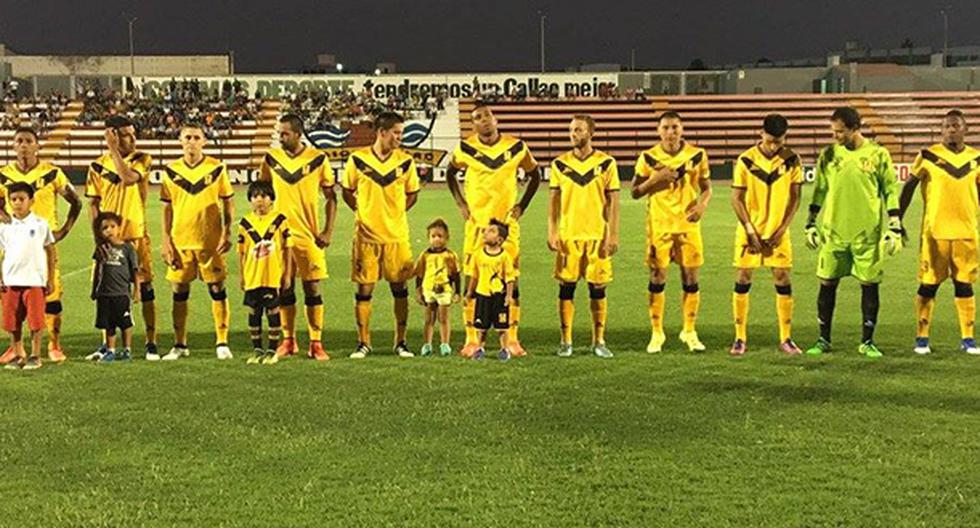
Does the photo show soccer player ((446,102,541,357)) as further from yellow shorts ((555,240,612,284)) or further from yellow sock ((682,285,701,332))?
yellow sock ((682,285,701,332))

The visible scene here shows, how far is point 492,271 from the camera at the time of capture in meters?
8.60

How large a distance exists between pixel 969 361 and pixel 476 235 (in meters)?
3.99

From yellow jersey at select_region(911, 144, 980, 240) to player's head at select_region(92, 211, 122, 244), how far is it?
6.66m

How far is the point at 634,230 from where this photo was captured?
20.4m

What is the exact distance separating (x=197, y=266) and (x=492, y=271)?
8.05 feet

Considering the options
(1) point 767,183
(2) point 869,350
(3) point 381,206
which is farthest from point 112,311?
(2) point 869,350

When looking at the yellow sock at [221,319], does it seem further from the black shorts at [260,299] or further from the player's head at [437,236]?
the player's head at [437,236]

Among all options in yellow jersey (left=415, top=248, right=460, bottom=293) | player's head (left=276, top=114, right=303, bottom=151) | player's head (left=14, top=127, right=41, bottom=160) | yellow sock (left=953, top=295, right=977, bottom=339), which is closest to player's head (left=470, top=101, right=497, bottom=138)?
yellow jersey (left=415, top=248, right=460, bottom=293)

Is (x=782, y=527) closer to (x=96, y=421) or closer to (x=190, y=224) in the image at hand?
(x=96, y=421)

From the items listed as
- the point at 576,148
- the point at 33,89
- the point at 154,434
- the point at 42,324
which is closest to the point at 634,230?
the point at 576,148

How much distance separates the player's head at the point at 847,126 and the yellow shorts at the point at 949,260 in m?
1.05

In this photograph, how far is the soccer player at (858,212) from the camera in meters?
8.66

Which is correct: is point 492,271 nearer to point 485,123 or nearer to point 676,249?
point 485,123

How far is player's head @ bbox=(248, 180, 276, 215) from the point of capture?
28.2 ft
